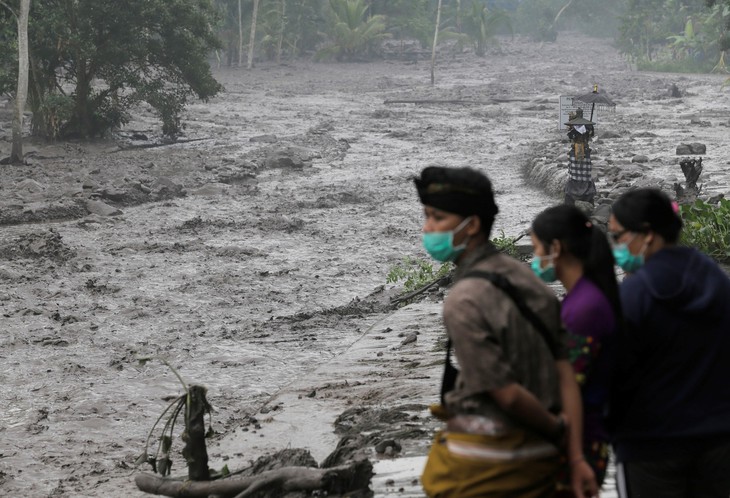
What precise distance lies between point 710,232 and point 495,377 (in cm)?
805

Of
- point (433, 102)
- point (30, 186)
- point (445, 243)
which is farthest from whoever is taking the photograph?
point (433, 102)

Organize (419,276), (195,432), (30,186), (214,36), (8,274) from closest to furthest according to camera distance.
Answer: (195,432) < (419,276) < (8,274) < (30,186) < (214,36)

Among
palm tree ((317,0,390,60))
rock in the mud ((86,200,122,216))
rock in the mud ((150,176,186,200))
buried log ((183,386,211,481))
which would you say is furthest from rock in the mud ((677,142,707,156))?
palm tree ((317,0,390,60))

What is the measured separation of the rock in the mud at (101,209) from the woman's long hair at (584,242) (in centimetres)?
1659

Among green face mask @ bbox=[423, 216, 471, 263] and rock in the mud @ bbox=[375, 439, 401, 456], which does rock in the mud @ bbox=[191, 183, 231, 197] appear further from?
green face mask @ bbox=[423, 216, 471, 263]

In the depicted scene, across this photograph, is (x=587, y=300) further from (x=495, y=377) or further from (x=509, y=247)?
(x=509, y=247)

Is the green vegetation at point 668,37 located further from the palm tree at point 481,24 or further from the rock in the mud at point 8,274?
the rock in the mud at point 8,274

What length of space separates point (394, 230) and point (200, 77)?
11.1 meters

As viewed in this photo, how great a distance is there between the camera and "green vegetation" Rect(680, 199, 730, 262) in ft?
32.4

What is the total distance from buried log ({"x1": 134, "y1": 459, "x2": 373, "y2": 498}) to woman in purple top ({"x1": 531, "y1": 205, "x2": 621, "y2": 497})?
1887 mm

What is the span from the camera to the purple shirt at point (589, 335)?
2834mm

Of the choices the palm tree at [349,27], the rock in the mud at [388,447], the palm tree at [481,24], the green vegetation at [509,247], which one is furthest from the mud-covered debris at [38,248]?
the palm tree at [481,24]

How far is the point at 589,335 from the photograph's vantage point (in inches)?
112

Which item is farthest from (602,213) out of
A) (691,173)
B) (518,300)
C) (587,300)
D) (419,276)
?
(518,300)
